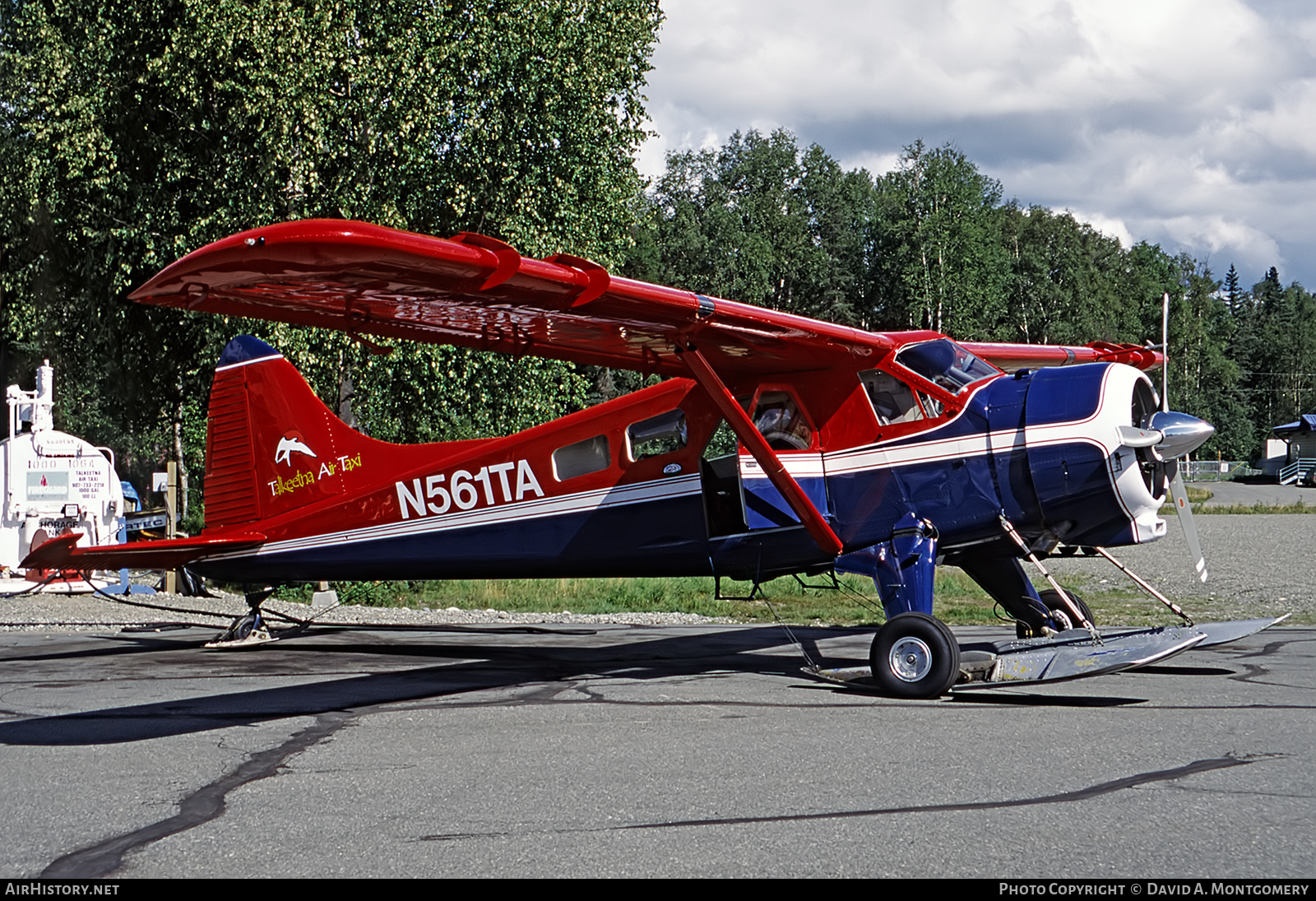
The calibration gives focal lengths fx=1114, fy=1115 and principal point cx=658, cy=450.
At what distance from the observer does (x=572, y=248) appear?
21.6 meters

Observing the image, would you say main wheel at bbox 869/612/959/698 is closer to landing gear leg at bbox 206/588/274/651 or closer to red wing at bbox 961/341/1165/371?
red wing at bbox 961/341/1165/371

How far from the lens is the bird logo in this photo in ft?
36.6

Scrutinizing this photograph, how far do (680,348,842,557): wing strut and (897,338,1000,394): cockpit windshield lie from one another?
129 centimetres

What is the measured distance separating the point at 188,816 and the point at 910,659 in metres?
4.91

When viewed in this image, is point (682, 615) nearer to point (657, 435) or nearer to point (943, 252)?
point (657, 435)

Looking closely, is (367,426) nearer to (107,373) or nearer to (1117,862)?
(107,373)

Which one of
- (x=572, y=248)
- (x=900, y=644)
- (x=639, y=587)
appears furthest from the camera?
(x=572, y=248)

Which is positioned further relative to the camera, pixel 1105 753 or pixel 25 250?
pixel 25 250

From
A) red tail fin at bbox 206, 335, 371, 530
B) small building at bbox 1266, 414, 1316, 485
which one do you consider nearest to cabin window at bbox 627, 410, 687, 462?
red tail fin at bbox 206, 335, 371, 530

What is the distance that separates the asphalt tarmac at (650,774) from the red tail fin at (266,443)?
2.16m

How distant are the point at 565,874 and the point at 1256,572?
18.4 m

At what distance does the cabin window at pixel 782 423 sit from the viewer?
8.97 m

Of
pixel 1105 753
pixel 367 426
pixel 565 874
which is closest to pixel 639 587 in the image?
pixel 367 426

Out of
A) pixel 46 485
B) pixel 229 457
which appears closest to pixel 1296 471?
pixel 46 485
